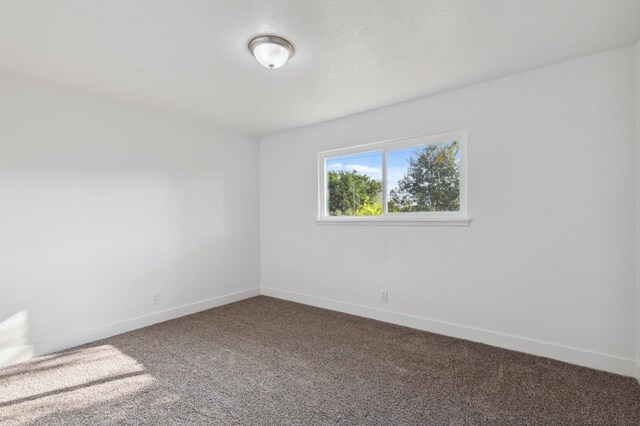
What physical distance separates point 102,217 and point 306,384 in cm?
249

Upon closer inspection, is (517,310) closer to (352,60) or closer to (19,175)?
(352,60)

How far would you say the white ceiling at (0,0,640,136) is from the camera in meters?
1.85

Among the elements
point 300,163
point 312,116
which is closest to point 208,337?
point 300,163

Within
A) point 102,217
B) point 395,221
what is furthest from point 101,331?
point 395,221

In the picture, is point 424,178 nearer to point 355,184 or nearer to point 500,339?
point 355,184

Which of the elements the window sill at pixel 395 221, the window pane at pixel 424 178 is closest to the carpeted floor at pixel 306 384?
the window sill at pixel 395 221

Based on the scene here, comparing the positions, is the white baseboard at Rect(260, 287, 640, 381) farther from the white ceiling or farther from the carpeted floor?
the white ceiling

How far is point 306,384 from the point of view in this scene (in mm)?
2236

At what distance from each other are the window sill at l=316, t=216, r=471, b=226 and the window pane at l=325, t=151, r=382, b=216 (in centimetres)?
11

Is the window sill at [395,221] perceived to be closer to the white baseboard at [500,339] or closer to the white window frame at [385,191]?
the white window frame at [385,191]

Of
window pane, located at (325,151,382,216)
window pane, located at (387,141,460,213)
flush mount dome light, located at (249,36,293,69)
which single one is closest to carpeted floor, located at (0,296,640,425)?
window pane, located at (387,141,460,213)

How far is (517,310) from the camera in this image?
2736 mm

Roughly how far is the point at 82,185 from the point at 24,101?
0.78 meters

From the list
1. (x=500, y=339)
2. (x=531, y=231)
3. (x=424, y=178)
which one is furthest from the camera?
(x=424, y=178)
